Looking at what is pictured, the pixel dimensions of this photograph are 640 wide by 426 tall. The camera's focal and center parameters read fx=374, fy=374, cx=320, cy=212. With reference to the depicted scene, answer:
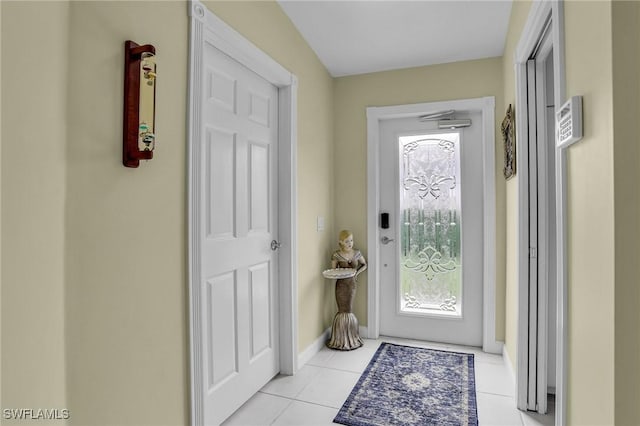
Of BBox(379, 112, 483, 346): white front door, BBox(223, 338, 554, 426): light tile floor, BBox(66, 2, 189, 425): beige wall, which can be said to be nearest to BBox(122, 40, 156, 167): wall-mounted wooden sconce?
BBox(66, 2, 189, 425): beige wall

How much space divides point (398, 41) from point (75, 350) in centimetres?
277

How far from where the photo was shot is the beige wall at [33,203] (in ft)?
3.24

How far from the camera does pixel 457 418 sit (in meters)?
2.04

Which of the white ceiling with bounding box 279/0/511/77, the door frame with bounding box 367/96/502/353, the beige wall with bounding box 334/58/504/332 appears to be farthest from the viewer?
the beige wall with bounding box 334/58/504/332

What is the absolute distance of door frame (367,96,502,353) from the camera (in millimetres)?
3004

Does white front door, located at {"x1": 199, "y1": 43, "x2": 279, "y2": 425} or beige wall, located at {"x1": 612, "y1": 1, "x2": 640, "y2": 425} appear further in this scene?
white front door, located at {"x1": 199, "y1": 43, "x2": 279, "y2": 425}

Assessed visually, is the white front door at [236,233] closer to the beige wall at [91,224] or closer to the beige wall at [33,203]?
the beige wall at [91,224]

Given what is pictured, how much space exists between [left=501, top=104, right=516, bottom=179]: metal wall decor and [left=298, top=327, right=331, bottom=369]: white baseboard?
1911mm

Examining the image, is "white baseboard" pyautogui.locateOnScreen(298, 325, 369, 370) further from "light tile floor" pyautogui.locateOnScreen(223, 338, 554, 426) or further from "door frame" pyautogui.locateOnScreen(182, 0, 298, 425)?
"door frame" pyautogui.locateOnScreen(182, 0, 298, 425)

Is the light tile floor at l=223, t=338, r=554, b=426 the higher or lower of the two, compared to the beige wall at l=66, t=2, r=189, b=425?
lower

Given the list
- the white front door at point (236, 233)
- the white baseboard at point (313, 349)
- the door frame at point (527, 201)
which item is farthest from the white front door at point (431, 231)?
the white front door at point (236, 233)

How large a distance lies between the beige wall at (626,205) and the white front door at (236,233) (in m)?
1.50

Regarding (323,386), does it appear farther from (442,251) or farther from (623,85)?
(623,85)

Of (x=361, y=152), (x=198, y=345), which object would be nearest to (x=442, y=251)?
(x=361, y=152)
